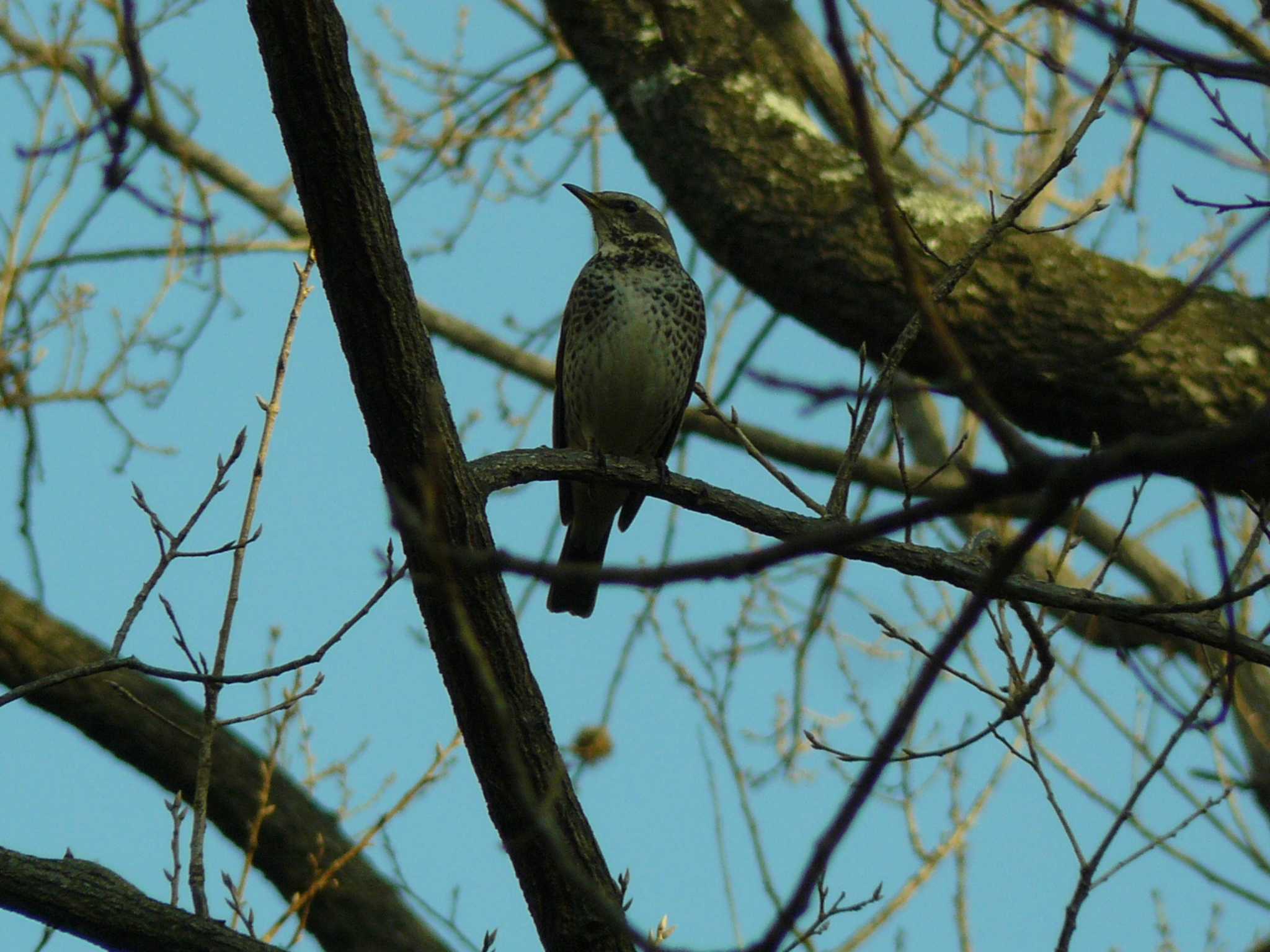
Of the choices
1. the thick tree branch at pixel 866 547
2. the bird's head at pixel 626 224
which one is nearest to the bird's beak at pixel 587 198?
the bird's head at pixel 626 224

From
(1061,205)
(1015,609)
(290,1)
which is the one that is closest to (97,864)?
(290,1)

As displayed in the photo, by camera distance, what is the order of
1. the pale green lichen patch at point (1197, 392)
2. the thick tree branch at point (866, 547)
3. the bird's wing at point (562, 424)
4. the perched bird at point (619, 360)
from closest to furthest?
the thick tree branch at point (866, 547)
the pale green lichen patch at point (1197, 392)
the perched bird at point (619, 360)
the bird's wing at point (562, 424)

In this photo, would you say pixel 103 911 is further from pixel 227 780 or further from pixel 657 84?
pixel 657 84

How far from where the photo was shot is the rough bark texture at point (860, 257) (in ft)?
17.2

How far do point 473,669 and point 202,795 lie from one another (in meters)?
0.70

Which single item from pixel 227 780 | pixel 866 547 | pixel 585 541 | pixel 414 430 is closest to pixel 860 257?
pixel 866 547

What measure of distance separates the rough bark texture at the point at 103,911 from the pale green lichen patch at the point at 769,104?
3.84m

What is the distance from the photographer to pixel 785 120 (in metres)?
5.84

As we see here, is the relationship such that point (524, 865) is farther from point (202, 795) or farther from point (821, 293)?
point (821, 293)

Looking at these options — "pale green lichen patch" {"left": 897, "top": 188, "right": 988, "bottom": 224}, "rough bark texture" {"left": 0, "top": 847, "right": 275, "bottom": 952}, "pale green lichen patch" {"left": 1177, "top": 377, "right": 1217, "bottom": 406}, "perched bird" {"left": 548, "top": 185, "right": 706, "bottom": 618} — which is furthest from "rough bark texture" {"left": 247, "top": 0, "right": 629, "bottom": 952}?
"pale green lichen patch" {"left": 1177, "top": 377, "right": 1217, "bottom": 406}

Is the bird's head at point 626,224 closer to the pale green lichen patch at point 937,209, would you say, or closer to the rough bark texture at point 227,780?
the pale green lichen patch at point 937,209

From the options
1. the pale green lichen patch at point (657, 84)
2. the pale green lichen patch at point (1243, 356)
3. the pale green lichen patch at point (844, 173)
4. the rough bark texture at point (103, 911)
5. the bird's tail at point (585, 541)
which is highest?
the pale green lichen patch at point (657, 84)

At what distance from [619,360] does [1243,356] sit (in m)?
2.38

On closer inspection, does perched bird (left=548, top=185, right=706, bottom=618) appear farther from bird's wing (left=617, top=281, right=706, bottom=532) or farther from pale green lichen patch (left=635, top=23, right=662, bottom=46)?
pale green lichen patch (left=635, top=23, right=662, bottom=46)
